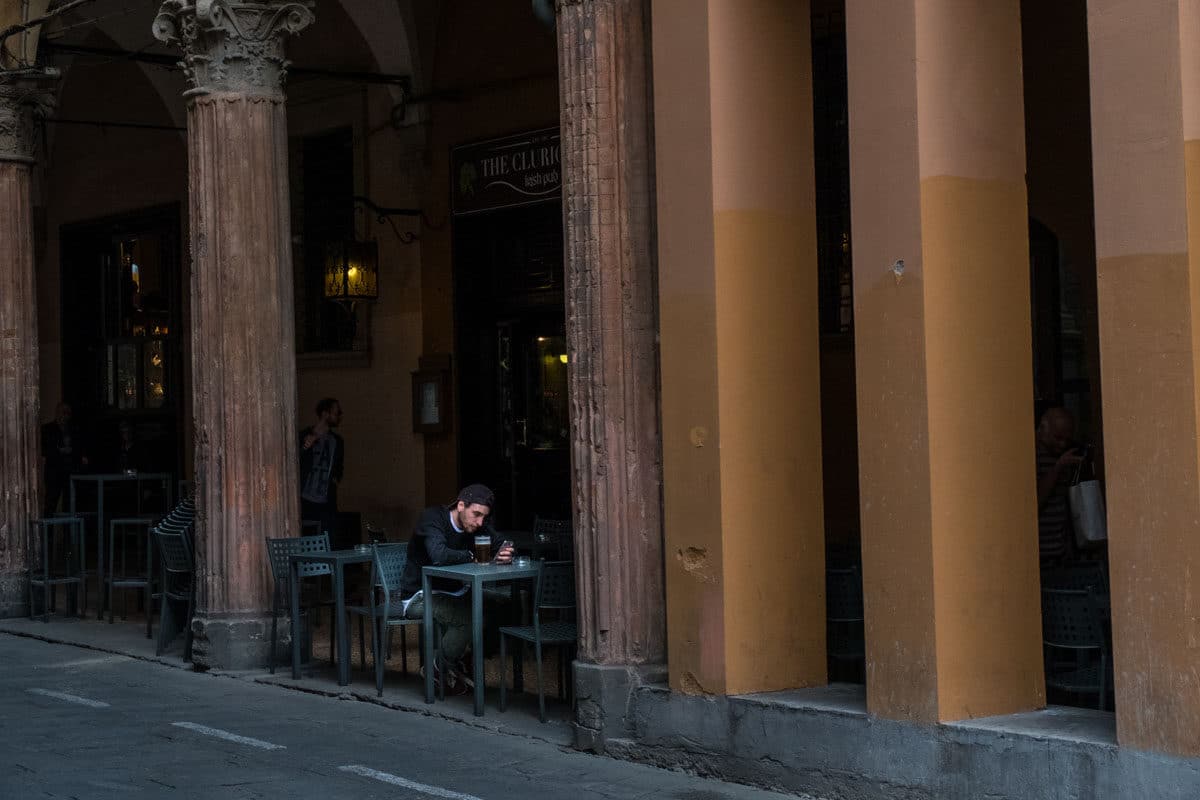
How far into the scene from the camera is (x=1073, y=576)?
7.42m

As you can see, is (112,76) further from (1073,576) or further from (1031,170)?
(1073,576)

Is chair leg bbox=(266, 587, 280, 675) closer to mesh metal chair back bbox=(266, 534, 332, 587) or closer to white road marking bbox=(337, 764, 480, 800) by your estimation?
mesh metal chair back bbox=(266, 534, 332, 587)

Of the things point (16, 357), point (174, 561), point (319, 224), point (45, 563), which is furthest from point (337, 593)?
point (319, 224)

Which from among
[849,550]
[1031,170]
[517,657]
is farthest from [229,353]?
[1031,170]

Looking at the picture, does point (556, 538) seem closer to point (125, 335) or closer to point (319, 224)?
point (319, 224)

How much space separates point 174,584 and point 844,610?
507 centimetres

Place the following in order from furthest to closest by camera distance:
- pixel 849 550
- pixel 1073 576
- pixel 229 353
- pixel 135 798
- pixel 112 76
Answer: pixel 112 76, pixel 229 353, pixel 849 550, pixel 1073 576, pixel 135 798

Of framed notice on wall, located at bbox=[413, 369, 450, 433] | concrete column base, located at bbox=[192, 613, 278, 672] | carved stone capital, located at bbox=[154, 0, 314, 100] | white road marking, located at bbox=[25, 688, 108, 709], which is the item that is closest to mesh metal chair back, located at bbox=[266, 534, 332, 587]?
concrete column base, located at bbox=[192, 613, 278, 672]

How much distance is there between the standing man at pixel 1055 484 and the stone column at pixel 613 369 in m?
2.00

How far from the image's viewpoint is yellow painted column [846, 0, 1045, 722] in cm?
629

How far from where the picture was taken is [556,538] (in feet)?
34.1

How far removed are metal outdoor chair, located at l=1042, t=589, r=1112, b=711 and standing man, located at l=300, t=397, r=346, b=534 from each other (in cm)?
689

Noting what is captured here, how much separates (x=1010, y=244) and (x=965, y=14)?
87cm

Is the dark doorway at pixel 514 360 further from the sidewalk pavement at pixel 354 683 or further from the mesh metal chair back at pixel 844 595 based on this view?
the mesh metal chair back at pixel 844 595
